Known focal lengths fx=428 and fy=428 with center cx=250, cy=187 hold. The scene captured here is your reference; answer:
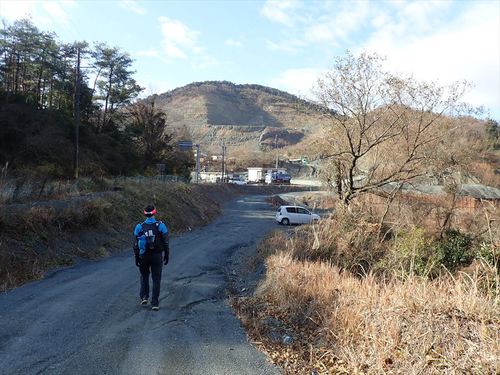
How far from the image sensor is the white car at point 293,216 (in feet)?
114

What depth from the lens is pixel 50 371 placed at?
4977mm

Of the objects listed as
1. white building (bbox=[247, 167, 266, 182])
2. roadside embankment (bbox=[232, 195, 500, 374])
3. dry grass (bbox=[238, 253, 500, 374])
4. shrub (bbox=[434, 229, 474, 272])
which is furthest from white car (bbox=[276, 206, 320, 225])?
white building (bbox=[247, 167, 266, 182])

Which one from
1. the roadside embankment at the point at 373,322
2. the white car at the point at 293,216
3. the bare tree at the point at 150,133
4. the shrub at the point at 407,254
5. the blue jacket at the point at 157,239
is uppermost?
the bare tree at the point at 150,133

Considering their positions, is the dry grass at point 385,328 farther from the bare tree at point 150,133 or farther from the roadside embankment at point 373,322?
the bare tree at point 150,133

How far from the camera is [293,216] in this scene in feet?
116

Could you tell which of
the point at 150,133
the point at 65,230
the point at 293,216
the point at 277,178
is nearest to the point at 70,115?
the point at 150,133

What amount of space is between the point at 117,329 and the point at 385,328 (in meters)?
4.03

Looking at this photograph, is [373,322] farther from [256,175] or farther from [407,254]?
[256,175]

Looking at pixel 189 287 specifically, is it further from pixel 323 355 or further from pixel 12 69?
pixel 12 69

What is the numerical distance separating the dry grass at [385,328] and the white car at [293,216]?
26.5m

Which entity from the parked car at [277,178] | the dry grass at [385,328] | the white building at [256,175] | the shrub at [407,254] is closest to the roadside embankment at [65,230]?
the dry grass at [385,328]

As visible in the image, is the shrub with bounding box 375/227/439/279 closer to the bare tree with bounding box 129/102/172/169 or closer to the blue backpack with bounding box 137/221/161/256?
the blue backpack with bounding box 137/221/161/256

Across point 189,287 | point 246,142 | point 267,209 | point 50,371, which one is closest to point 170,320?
point 50,371

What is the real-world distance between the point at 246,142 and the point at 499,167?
12345cm
